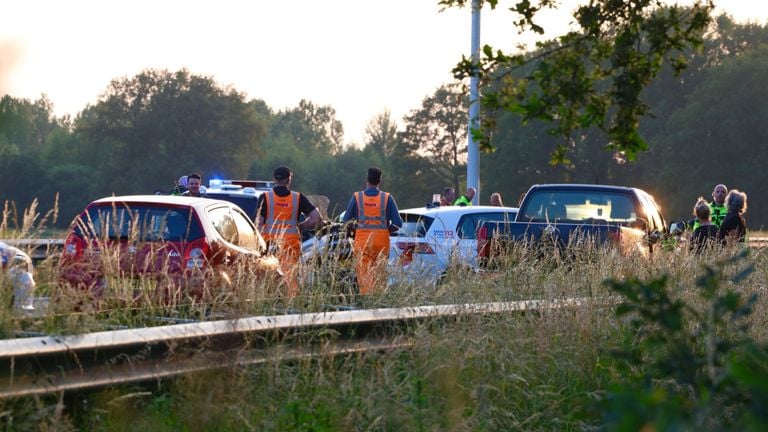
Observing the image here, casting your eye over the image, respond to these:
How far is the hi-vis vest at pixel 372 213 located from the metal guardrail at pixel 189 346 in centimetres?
601

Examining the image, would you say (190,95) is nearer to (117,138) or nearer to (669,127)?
(117,138)

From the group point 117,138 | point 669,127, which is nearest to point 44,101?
point 117,138

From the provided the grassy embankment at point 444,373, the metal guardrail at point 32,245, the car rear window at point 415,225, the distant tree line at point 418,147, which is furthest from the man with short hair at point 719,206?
the distant tree line at point 418,147

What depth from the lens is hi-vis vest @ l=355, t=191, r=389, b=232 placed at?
1420cm

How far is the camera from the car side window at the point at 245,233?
12867 millimetres

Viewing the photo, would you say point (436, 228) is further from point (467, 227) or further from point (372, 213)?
point (372, 213)

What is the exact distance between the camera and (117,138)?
9531cm

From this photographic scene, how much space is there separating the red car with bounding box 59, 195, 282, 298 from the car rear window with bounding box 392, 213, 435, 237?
276 centimetres

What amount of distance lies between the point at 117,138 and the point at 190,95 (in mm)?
6107

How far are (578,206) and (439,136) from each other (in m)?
74.9

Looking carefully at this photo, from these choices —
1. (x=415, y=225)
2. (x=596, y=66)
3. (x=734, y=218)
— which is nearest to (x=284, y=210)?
(x=415, y=225)

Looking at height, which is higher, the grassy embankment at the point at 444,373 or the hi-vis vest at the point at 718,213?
the hi-vis vest at the point at 718,213

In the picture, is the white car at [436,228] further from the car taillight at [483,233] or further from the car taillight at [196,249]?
the car taillight at [196,249]

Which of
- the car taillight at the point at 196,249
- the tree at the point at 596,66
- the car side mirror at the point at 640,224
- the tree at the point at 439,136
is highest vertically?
the tree at the point at 439,136
